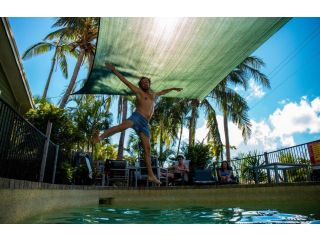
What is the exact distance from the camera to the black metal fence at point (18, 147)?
305 centimetres

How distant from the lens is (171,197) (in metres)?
6.43

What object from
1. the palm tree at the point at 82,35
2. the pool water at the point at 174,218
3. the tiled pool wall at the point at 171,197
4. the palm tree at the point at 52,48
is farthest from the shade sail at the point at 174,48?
the palm tree at the point at 52,48

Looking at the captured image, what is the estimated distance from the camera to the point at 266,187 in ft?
19.0

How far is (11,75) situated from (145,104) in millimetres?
6452

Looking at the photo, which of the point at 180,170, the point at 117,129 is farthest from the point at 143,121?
the point at 180,170

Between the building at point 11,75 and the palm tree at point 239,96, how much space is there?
1158cm

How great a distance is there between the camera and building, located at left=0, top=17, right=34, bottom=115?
595 centimetres

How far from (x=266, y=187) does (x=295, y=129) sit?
267 cm

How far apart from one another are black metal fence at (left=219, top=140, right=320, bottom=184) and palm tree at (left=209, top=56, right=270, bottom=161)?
4859 millimetres

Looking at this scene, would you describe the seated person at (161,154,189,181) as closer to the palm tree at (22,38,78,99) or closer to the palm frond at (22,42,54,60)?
the palm tree at (22,38,78,99)

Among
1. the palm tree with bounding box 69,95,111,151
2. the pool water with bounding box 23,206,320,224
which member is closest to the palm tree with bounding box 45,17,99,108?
the palm tree with bounding box 69,95,111,151

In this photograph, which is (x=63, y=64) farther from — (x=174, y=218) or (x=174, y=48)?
(x=174, y=218)

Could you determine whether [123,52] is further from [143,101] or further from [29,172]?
[29,172]
